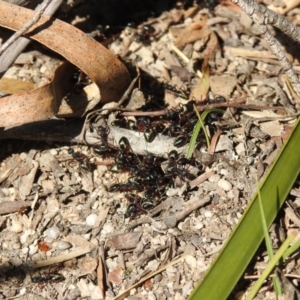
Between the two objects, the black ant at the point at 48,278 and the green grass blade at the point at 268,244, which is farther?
the black ant at the point at 48,278

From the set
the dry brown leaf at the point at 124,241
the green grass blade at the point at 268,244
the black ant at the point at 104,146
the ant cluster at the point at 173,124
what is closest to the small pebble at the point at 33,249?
the dry brown leaf at the point at 124,241

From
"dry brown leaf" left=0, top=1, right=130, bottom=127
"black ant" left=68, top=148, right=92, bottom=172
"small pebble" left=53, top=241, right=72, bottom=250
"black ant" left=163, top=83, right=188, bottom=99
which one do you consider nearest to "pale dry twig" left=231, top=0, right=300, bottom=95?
"black ant" left=163, top=83, right=188, bottom=99

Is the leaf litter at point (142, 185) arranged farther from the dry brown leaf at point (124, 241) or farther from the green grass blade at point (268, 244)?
the green grass blade at point (268, 244)

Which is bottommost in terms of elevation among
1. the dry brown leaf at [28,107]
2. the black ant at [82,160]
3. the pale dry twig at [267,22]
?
the black ant at [82,160]

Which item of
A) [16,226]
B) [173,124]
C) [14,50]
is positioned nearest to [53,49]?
[14,50]

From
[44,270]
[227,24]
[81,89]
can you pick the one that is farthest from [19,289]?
[227,24]

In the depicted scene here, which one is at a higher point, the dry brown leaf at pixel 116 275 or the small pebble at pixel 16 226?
the dry brown leaf at pixel 116 275
